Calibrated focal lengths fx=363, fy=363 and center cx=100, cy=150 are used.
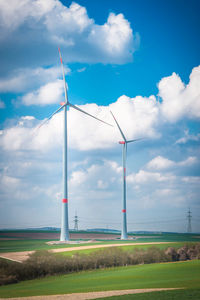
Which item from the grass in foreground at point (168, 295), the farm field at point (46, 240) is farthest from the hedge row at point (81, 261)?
the grass in foreground at point (168, 295)

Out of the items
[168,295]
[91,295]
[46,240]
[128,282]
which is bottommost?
[46,240]

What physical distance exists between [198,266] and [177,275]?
5782 mm

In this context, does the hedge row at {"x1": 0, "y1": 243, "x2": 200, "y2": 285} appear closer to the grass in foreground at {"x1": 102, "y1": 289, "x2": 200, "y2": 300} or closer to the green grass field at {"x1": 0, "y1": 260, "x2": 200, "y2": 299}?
the green grass field at {"x1": 0, "y1": 260, "x2": 200, "y2": 299}

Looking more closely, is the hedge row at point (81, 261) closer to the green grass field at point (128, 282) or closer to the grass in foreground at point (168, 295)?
the green grass field at point (128, 282)

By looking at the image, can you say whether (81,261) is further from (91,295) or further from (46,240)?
(46,240)

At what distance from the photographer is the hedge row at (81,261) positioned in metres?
37.7

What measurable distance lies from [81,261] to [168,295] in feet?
73.7

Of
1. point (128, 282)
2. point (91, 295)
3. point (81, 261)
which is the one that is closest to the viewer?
point (91, 295)

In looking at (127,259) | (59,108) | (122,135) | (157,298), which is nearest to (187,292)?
(157,298)

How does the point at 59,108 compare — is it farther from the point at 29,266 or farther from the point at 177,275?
the point at 177,275

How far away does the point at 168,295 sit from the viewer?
72.1ft

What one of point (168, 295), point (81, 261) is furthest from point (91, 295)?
point (81, 261)

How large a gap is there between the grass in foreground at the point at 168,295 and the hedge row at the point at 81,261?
56.1 feet

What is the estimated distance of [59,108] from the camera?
75812 millimetres
